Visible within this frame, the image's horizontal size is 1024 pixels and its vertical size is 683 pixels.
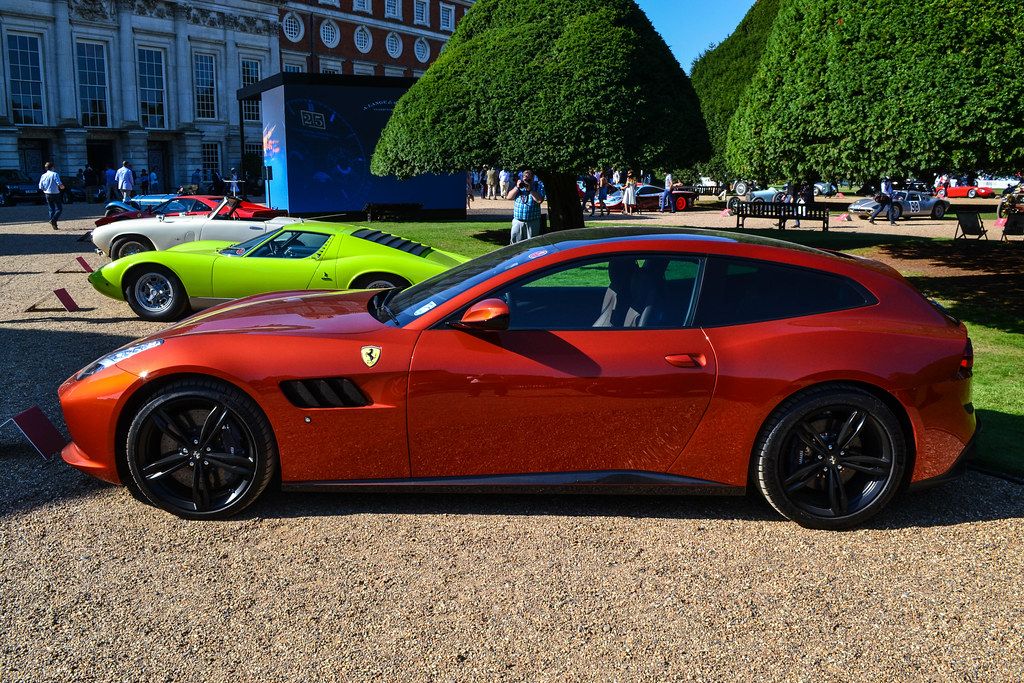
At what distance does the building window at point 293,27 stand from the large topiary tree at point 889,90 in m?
60.3

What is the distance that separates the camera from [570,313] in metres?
4.52

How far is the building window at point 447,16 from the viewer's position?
79.5 m

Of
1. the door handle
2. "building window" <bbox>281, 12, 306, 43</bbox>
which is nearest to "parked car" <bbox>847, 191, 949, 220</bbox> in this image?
the door handle

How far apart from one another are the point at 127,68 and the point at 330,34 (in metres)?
18.8

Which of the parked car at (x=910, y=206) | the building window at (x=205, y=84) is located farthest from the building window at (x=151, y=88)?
the parked car at (x=910, y=206)

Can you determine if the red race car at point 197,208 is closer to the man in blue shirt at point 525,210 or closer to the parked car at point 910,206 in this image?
the man in blue shirt at point 525,210

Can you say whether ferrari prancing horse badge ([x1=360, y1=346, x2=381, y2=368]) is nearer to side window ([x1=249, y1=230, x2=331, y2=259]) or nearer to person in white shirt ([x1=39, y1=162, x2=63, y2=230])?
side window ([x1=249, y1=230, x2=331, y2=259])

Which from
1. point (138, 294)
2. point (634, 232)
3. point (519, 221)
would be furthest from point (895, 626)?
point (519, 221)

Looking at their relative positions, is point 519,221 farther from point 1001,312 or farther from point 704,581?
point 704,581

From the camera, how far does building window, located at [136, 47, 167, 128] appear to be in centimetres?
5625

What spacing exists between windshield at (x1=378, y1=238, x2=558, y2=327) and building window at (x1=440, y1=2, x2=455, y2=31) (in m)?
79.4

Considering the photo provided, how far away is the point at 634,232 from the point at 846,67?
6.97 m

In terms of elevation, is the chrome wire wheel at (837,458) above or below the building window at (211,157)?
below

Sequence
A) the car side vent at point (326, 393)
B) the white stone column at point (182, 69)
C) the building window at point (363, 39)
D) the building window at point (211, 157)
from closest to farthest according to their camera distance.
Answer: the car side vent at point (326, 393) → the white stone column at point (182, 69) → the building window at point (211, 157) → the building window at point (363, 39)
